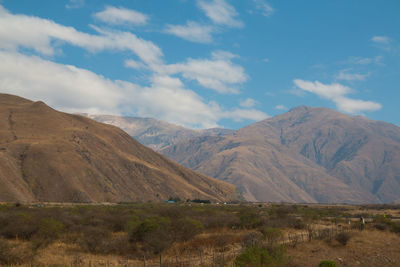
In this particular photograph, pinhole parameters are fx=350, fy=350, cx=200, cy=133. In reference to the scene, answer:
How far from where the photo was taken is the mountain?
9944cm

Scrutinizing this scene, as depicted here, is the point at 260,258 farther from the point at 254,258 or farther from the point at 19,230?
the point at 19,230

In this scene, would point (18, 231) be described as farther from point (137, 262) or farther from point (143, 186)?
point (143, 186)

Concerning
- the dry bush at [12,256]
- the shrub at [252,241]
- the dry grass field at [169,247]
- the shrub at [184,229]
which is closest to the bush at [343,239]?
the dry grass field at [169,247]

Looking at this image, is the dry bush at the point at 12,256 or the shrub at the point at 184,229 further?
the shrub at the point at 184,229

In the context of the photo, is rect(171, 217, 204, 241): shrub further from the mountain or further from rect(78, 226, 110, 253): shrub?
the mountain

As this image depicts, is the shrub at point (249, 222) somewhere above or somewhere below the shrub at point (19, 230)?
below

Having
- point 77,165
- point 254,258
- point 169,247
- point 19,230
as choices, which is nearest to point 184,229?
point 169,247

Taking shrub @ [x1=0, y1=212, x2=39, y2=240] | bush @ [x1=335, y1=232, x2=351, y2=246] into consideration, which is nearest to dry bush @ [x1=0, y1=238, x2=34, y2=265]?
shrub @ [x1=0, y1=212, x2=39, y2=240]

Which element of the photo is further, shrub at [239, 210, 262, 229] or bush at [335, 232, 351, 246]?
shrub at [239, 210, 262, 229]

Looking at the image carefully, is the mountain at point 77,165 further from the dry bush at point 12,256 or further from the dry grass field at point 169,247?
the dry bush at point 12,256

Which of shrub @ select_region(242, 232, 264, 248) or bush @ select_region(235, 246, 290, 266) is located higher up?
bush @ select_region(235, 246, 290, 266)

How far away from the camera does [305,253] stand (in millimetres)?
25438

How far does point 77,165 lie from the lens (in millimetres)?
113500

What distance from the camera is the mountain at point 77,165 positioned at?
99.4 m
